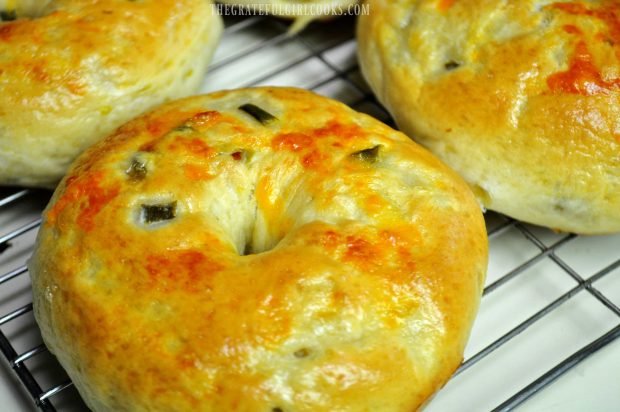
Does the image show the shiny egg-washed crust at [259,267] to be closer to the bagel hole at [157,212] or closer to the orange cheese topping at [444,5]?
the bagel hole at [157,212]

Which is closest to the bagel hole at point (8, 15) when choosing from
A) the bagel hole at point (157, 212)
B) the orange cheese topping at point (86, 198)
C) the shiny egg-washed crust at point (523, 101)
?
the orange cheese topping at point (86, 198)

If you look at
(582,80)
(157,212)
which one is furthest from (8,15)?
(582,80)

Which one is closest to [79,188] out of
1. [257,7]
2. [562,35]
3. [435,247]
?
[435,247]

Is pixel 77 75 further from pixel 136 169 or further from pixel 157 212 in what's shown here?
pixel 157 212

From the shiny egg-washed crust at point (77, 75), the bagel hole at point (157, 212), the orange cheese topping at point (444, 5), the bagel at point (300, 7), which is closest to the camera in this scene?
the bagel hole at point (157, 212)

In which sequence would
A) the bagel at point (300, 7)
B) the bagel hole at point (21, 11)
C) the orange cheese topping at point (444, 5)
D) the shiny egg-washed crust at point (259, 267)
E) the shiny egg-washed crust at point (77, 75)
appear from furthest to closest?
the bagel at point (300, 7) → the bagel hole at point (21, 11) → the orange cheese topping at point (444, 5) → the shiny egg-washed crust at point (77, 75) → the shiny egg-washed crust at point (259, 267)

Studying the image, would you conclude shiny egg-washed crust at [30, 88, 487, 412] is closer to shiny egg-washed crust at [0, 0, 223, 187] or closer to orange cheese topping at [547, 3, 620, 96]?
shiny egg-washed crust at [0, 0, 223, 187]

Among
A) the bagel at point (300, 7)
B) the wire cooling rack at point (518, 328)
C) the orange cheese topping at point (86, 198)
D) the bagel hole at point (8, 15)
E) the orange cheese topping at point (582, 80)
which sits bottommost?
the wire cooling rack at point (518, 328)
